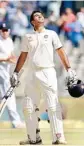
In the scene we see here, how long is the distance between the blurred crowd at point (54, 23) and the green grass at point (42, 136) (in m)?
2.66

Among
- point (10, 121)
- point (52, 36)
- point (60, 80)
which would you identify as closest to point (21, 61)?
point (52, 36)

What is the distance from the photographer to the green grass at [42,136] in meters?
8.47

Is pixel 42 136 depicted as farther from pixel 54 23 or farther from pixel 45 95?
pixel 54 23

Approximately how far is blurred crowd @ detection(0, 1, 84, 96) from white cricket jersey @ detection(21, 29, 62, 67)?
537 cm

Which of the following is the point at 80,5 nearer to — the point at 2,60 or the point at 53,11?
the point at 53,11

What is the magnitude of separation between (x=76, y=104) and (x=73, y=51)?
1509 mm

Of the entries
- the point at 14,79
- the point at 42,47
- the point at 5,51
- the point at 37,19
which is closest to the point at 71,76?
the point at 42,47

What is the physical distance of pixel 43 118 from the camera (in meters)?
11.9

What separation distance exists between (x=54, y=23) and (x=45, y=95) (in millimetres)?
5613

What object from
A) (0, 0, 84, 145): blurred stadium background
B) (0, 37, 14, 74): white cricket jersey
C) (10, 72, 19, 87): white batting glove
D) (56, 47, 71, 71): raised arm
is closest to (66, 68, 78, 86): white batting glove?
(56, 47, 71, 71): raised arm

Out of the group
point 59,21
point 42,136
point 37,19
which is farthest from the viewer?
point 59,21

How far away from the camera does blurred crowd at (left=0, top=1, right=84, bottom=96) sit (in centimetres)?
1294

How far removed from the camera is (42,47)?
7.48 metres

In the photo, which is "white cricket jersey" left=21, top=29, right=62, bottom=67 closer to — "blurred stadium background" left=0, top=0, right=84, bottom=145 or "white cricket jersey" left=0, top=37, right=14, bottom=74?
"white cricket jersey" left=0, top=37, right=14, bottom=74
